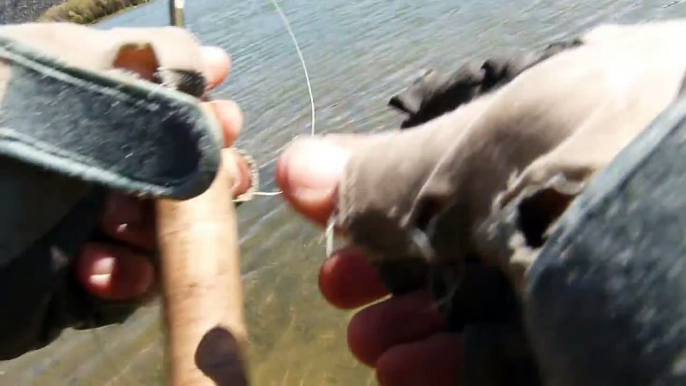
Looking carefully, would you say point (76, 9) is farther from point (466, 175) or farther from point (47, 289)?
point (466, 175)

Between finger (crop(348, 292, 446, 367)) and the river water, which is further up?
finger (crop(348, 292, 446, 367))

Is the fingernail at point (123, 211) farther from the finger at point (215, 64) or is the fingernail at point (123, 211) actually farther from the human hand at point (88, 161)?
the finger at point (215, 64)

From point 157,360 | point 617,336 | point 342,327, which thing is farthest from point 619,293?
point 157,360

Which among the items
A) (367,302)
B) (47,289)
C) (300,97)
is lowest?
(300,97)

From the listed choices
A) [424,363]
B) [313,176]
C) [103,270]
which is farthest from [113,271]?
[424,363]

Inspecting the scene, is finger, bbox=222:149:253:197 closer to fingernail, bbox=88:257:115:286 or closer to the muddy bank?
fingernail, bbox=88:257:115:286

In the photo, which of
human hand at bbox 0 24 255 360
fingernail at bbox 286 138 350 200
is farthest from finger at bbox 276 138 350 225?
human hand at bbox 0 24 255 360
